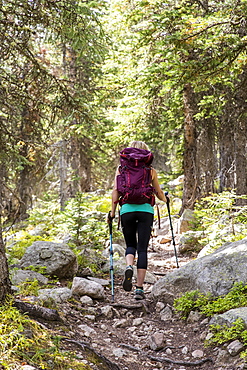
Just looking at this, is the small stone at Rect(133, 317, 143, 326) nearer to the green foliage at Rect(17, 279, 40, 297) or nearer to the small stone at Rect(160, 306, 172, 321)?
the small stone at Rect(160, 306, 172, 321)

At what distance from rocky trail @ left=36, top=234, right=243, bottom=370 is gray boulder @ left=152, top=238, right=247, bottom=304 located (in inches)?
10.3

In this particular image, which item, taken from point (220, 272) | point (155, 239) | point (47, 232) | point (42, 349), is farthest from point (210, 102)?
point (42, 349)

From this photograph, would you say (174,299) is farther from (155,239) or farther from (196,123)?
(196,123)

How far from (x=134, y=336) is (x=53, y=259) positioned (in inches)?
105

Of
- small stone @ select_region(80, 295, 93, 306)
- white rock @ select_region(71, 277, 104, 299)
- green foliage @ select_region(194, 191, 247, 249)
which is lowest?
small stone @ select_region(80, 295, 93, 306)

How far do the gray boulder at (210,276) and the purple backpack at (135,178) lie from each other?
125 centimetres

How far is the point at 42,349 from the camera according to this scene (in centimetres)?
298

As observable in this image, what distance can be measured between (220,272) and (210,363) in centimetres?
158

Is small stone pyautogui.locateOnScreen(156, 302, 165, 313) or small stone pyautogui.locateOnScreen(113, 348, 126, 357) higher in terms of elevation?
small stone pyautogui.locateOnScreen(113, 348, 126, 357)

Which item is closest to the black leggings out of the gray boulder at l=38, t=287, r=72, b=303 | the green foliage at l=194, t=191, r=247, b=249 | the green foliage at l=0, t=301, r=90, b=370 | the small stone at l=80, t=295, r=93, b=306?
the small stone at l=80, t=295, r=93, b=306

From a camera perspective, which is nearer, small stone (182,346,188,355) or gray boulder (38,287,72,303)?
small stone (182,346,188,355)

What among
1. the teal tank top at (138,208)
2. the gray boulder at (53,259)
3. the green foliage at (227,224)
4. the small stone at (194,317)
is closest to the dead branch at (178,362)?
the small stone at (194,317)

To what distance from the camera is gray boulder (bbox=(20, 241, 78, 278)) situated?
6.55 m

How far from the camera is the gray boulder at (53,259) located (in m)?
6.55
